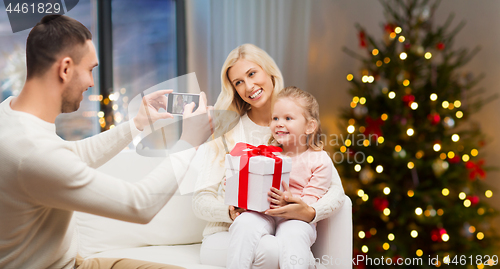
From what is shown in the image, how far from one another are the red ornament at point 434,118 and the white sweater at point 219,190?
0.83m

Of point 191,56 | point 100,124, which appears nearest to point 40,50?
point 191,56

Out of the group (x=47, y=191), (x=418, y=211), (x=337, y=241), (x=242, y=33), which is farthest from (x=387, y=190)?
(x=47, y=191)

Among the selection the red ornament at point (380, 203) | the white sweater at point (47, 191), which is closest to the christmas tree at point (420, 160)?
the red ornament at point (380, 203)

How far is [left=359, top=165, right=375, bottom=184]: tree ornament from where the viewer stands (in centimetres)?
220

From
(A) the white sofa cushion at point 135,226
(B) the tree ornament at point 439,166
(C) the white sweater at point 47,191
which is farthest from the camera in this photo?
(B) the tree ornament at point 439,166

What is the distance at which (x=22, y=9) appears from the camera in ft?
6.51

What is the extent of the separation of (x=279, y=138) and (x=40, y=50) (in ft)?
3.12

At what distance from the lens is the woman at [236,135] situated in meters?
1.44

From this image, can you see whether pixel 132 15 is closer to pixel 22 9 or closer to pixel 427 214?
pixel 22 9

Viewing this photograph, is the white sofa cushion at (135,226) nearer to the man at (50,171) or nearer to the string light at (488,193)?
the man at (50,171)

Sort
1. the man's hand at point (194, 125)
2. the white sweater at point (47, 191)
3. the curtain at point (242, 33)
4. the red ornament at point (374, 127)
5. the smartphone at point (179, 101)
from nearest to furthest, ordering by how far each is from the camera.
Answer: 1. the white sweater at point (47, 191)
2. the man's hand at point (194, 125)
3. the smartphone at point (179, 101)
4. the red ornament at point (374, 127)
5. the curtain at point (242, 33)

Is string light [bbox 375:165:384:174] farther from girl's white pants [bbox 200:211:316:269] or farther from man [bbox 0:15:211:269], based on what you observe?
man [bbox 0:15:211:269]

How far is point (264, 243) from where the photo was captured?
1.29 meters

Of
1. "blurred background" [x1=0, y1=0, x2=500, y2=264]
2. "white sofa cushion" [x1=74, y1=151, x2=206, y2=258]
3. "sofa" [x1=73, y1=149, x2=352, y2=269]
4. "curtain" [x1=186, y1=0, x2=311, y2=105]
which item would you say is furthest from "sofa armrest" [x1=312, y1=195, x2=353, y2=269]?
"curtain" [x1=186, y1=0, x2=311, y2=105]
